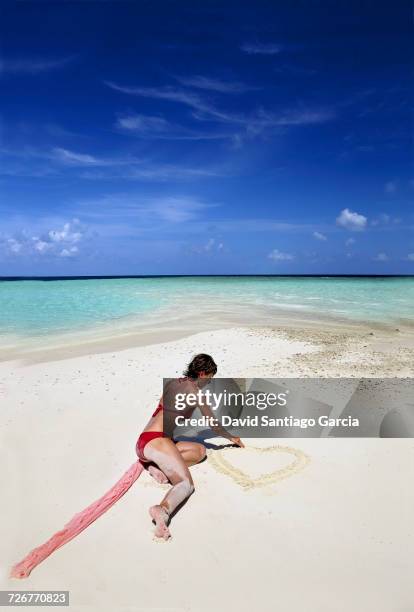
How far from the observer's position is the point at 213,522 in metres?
4.21

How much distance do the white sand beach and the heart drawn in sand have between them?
3cm

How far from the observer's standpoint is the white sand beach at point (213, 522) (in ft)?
11.1

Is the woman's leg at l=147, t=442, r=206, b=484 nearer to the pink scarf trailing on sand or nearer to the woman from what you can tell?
the woman

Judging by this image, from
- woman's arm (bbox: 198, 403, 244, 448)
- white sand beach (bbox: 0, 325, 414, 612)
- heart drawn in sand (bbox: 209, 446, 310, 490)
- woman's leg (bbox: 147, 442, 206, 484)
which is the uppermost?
woman's arm (bbox: 198, 403, 244, 448)

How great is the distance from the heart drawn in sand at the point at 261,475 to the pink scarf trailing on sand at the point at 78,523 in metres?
1.00

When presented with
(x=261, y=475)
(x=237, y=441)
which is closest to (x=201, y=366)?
(x=237, y=441)

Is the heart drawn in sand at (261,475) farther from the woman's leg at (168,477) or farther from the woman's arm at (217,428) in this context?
the woman's leg at (168,477)

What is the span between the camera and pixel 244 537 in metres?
4.00

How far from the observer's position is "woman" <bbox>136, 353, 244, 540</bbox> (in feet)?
14.4

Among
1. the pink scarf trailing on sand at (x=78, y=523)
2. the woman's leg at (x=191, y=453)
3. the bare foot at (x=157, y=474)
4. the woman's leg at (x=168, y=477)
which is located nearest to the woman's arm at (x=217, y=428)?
the woman's leg at (x=191, y=453)

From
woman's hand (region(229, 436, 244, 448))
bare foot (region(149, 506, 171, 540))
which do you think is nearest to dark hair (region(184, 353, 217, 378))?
woman's hand (region(229, 436, 244, 448))

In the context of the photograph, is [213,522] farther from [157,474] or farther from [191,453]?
[191,453]

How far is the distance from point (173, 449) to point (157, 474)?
1.30 ft

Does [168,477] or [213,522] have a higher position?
[168,477]
